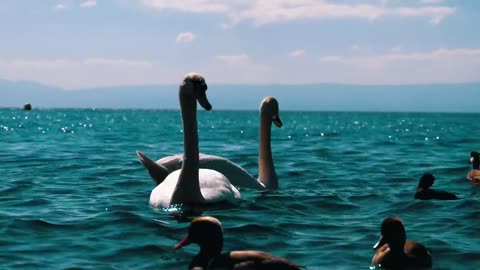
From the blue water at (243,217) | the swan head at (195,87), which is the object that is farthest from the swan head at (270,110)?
the swan head at (195,87)

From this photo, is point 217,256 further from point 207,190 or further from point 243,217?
point 207,190

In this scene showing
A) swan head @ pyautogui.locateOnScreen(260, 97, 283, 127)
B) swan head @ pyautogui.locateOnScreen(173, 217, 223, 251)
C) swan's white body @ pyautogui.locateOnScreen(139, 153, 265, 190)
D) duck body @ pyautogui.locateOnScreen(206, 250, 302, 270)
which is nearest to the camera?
duck body @ pyautogui.locateOnScreen(206, 250, 302, 270)

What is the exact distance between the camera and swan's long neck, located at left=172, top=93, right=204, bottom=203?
12375mm

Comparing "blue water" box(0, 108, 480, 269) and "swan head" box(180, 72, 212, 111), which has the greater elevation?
"swan head" box(180, 72, 212, 111)

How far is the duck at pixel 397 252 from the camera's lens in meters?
9.06

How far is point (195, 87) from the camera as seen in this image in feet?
41.4

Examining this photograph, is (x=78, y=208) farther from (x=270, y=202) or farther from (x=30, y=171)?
(x=30, y=171)

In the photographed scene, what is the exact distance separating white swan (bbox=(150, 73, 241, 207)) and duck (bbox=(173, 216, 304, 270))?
10.6ft

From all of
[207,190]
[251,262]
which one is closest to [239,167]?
[207,190]

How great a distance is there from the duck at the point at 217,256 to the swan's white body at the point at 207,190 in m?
3.56

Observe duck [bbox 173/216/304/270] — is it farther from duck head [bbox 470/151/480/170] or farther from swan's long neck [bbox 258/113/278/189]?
duck head [bbox 470/151/480/170]

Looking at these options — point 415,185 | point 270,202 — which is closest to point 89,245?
point 270,202

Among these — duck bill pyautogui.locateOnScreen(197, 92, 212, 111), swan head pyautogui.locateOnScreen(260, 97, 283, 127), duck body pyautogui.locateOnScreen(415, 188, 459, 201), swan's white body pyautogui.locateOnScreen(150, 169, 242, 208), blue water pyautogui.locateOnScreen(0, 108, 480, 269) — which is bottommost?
blue water pyautogui.locateOnScreen(0, 108, 480, 269)

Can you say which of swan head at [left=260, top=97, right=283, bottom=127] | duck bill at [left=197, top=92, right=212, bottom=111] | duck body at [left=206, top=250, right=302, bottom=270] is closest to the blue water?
duck body at [left=206, top=250, right=302, bottom=270]
